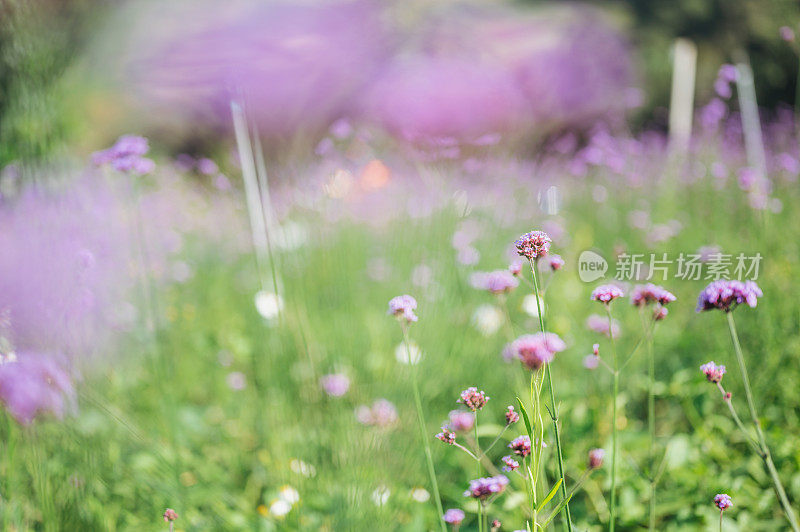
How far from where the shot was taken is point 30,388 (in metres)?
0.69

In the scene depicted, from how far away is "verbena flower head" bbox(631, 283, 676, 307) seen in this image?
0.79m

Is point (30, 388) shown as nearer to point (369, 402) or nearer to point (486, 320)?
point (369, 402)

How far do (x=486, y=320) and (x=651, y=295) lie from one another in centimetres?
87

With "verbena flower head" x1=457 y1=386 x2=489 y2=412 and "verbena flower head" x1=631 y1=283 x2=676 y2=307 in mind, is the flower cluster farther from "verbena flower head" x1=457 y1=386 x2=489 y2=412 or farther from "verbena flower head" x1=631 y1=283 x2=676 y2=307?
"verbena flower head" x1=631 y1=283 x2=676 y2=307

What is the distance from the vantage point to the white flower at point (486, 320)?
5.56 feet

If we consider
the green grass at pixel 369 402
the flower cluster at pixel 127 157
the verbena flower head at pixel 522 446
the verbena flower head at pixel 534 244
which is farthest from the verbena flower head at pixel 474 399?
the flower cluster at pixel 127 157

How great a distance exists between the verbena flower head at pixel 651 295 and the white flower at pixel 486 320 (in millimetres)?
826

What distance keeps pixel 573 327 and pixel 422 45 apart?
1.39m

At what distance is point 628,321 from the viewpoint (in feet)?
6.21

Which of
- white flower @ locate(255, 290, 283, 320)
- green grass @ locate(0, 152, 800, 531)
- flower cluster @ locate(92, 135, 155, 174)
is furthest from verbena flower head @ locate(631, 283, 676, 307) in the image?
white flower @ locate(255, 290, 283, 320)

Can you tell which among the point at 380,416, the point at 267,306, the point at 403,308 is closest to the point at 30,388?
the point at 403,308

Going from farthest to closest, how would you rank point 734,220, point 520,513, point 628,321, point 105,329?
1. point 734,220
2. point 628,321
3. point 105,329
4. point 520,513

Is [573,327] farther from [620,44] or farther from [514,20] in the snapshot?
[620,44]

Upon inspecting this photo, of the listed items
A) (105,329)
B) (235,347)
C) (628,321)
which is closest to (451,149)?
(628,321)
